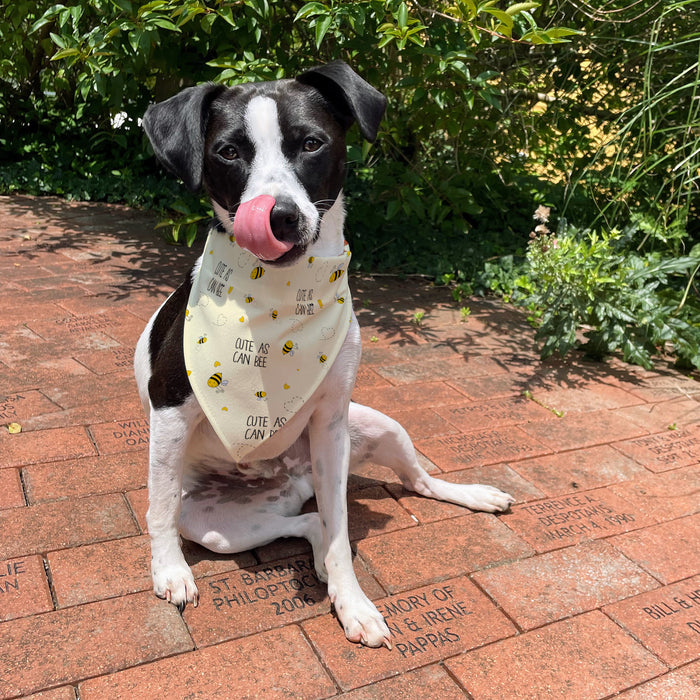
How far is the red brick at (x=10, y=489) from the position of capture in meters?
2.74

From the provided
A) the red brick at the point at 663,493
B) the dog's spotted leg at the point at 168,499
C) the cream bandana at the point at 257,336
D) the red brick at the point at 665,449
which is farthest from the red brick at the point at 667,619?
the dog's spotted leg at the point at 168,499

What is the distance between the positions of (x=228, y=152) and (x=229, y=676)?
1.49m

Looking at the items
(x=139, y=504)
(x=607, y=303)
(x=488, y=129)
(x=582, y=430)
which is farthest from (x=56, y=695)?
(x=488, y=129)

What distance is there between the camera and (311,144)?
7.23ft

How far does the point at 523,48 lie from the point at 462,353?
2908mm

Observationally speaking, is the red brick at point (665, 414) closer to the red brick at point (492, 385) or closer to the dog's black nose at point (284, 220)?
the red brick at point (492, 385)

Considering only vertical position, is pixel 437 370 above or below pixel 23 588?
below

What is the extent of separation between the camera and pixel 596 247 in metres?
4.46

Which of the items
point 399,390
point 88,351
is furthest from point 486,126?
point 88,351

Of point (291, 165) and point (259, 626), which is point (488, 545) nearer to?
point (259, 626)

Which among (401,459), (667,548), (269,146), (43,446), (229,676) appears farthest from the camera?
(43,446)

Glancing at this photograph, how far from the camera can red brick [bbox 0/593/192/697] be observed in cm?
200

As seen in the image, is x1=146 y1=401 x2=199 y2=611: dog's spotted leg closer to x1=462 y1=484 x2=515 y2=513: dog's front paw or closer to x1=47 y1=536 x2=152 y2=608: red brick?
x1=47 y1=536 x2=152 y2=608: red brick

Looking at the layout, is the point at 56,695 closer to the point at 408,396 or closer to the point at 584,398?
the point at 408,396
